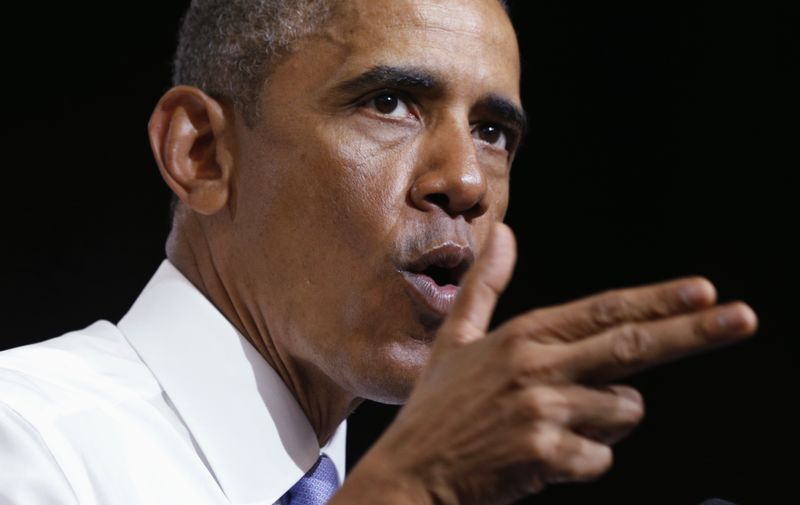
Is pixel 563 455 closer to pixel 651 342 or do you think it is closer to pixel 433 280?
pixel 651 342

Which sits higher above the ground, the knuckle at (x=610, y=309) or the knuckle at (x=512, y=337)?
the knuckle at (x=610, y=309)

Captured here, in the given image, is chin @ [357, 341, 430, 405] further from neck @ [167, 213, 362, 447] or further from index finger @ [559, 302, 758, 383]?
index finger @ [559, 302, 758, 383]

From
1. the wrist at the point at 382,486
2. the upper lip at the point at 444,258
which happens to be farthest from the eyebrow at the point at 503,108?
the wrist at the point at 382,486

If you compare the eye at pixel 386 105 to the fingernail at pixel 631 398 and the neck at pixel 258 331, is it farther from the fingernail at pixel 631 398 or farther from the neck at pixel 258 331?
the fingernail at pixel 631 398

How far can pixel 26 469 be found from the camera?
1.14 meters

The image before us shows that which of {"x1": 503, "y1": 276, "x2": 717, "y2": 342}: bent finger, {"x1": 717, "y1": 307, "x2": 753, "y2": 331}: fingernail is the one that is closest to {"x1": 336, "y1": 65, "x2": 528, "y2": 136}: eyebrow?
{"x1": 503, "y1": 276, "x2": 717, "y2": 342}: bent finger

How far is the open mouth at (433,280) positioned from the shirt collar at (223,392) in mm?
265

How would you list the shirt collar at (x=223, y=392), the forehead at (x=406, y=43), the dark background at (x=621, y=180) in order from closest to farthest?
the shirt collar at (x=223, y=392) → the forehead at (x=406, y=43) → the dark background at (x=621, y=180)

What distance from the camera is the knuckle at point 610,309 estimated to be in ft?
2.81

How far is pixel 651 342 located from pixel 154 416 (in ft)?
2.36

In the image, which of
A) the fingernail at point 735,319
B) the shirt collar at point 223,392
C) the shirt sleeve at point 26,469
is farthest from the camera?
the shirt collar at point 223,392

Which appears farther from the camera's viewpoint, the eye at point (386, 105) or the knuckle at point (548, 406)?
the eye at point (386, 105)

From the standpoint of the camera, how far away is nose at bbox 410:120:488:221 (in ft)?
4.54

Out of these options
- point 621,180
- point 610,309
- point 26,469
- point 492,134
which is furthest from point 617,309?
point 621,180
